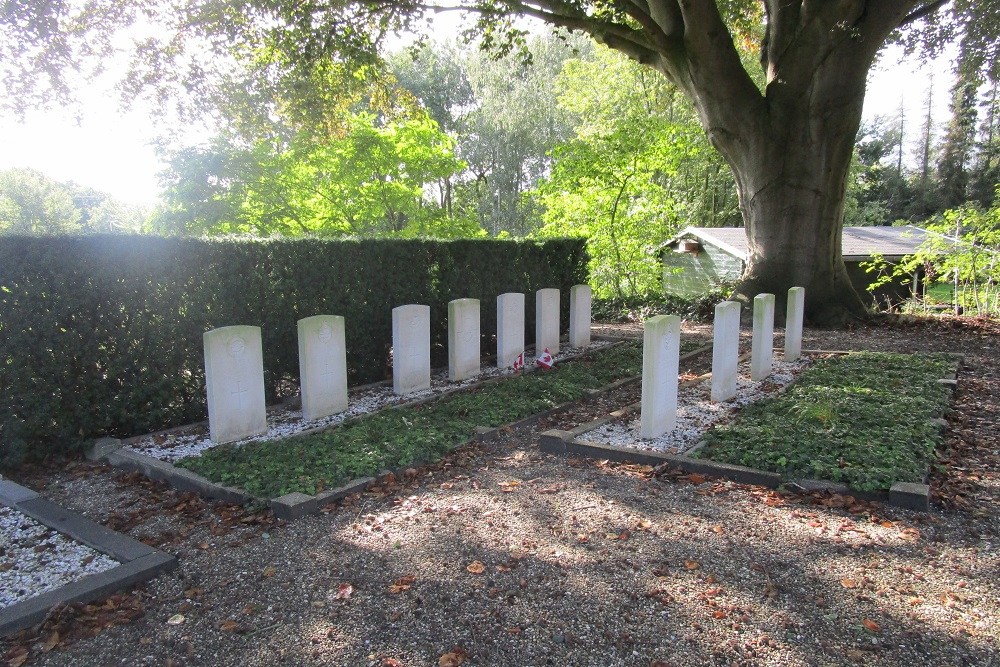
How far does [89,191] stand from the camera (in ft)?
233

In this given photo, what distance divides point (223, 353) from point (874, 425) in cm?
615

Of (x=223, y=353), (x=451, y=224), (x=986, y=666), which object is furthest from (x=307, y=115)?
(x=986, y=666)

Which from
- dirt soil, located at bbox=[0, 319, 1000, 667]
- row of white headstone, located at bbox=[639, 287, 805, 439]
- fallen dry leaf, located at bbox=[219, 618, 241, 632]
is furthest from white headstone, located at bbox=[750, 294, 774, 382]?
fallen dry leaf, located at bbox=[219, 618, 241, 632]

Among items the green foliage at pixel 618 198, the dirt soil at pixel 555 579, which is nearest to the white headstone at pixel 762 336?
the dirt soil at pixel 555 579

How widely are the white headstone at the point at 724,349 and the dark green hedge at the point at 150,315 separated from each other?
450cm

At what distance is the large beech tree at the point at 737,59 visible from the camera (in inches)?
462

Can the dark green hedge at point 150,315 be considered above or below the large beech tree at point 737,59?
below

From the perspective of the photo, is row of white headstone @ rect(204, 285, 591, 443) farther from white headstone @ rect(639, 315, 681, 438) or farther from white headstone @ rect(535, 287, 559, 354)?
white headstone @ rect(639, 315, 681, 438)

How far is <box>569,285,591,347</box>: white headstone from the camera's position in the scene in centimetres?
1176

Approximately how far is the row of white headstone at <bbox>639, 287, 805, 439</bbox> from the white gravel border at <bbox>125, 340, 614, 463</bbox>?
320 centimetres

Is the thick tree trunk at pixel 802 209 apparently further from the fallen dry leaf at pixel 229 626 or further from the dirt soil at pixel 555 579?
the fallen dry leaf at pixel 229 626

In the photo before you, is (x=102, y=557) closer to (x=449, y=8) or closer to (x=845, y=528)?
(x=845, y=528)

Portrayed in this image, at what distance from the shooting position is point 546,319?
35.6 ft

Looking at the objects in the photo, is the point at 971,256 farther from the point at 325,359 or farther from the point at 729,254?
the point at 325,359
